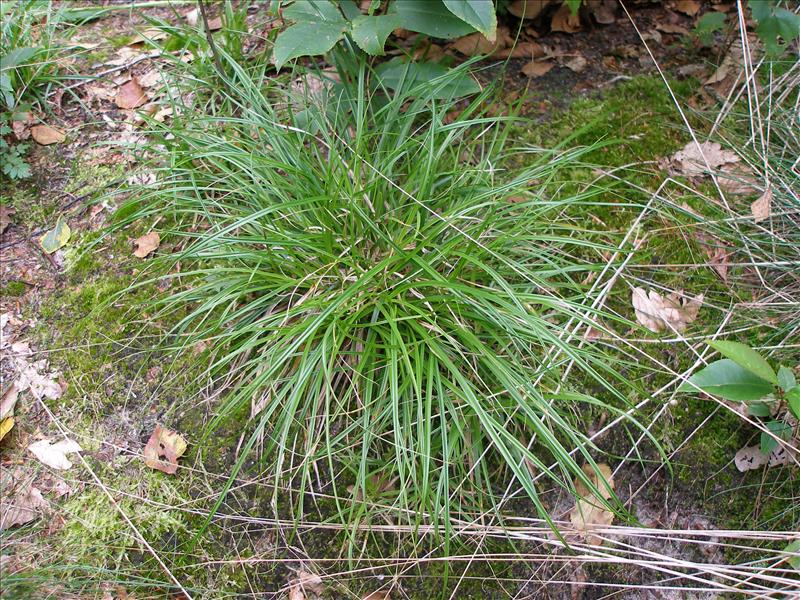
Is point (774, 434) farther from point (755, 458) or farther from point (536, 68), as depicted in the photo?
point (536, 68)

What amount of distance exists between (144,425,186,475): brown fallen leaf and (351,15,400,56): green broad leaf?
1416mm

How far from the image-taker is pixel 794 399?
185 cm

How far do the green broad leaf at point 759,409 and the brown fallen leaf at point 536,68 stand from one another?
1.75 metres

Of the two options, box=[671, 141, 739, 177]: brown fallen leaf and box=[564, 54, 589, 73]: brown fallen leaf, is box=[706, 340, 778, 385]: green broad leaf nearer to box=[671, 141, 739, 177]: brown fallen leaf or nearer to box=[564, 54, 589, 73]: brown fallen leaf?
box=[671, 141, 739, 177]: brown fallen leaf

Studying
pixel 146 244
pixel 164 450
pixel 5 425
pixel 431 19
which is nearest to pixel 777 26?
pixel 431 19

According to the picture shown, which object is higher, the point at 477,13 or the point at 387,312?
the point at 477,13

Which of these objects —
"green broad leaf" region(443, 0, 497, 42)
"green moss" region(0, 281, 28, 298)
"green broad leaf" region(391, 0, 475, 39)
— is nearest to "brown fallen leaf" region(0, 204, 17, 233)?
"green moss" region(0, 281, 28, 298)

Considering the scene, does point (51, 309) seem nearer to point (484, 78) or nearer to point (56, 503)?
point (56, 503)

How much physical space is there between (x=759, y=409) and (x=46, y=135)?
9.90 ft

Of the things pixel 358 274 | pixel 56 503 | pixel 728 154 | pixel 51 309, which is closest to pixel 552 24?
pixel 728 154

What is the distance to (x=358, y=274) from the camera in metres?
2.10

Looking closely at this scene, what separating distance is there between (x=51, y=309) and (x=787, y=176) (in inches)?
115

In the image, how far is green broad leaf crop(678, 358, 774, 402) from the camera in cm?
194

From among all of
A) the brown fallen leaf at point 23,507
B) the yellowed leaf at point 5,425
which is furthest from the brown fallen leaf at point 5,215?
the brown fallen leaf at point 23,507
